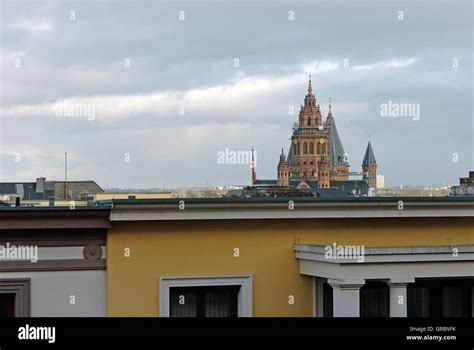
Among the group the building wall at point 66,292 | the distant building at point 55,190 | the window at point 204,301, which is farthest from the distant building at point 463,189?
the building wall at point 66,292

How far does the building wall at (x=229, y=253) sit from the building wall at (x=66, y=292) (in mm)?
112

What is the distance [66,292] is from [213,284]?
133cm

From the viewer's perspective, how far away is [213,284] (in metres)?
8.12

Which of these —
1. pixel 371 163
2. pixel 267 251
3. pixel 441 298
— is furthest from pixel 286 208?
pixel 371 163

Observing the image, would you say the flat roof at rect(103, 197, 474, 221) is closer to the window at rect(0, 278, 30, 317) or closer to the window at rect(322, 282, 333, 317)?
the window at rect(322, 282, 333, 317)

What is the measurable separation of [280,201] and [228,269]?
793 millimetres

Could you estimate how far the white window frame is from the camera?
8015 mm

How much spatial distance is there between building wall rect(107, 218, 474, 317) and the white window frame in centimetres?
5

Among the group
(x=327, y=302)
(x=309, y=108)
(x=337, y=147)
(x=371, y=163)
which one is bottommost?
(x=327, y=302)

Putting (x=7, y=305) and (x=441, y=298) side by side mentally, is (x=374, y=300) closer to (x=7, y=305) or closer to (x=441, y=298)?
(x=441, y=298)

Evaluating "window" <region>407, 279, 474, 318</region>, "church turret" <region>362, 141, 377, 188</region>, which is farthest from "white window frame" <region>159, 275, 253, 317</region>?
"church turret" <region>362, 141, 377, 188</region>

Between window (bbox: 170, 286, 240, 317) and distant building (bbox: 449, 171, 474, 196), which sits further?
distant building (bbox: 449, 171, 474, 196)

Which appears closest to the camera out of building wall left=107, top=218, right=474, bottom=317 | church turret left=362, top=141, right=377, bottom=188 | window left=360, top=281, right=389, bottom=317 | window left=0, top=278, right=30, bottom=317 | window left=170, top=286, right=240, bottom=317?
window left=0, top=278, right=30, bottom=317

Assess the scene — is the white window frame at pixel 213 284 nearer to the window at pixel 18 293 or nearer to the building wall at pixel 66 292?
the building wall at pixel 66 292
